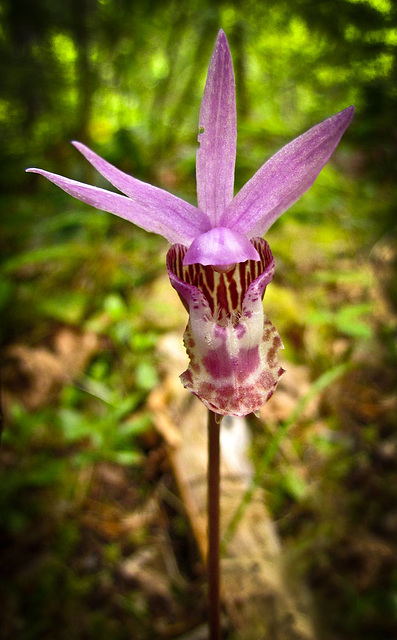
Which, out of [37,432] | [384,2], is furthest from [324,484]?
[384,2]

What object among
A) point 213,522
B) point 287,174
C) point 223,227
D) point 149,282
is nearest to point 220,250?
point 223,227

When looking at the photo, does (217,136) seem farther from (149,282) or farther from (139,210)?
(149,282)

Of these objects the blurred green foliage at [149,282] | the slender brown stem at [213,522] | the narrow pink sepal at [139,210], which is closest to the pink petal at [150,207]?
the narrow pink sepal at [139,210]

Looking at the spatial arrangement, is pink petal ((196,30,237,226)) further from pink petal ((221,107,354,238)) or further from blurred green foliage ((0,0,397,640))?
blurred green foliage ((0,0,397,640))

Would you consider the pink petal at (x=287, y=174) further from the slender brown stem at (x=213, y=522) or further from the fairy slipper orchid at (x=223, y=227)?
the slender brown stem at (x=213, y=522)

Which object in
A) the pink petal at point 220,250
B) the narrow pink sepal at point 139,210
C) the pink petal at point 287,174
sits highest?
the pink petal at point 287,174

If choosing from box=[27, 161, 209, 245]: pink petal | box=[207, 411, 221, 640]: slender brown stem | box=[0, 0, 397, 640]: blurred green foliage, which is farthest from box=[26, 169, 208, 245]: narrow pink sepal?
box=[0, 0, 397, 640]: blurred green foliage

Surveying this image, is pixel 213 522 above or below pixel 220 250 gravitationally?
below
